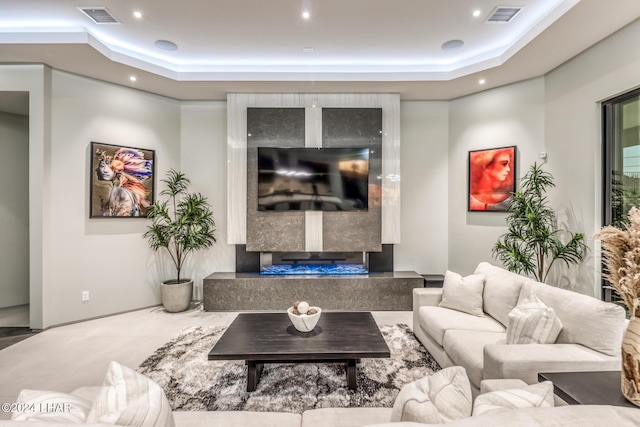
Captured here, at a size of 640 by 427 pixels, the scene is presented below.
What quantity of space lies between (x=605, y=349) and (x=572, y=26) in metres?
2.82

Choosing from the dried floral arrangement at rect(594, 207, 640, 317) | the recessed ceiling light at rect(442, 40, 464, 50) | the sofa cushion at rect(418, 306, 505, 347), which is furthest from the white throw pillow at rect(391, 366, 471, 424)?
the recessed ceiling light at rect(442, 40, 464, 50)

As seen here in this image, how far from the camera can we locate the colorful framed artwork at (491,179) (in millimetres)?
4266

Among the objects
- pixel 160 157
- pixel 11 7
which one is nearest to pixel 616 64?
pixel 160 157

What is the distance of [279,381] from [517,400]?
196cm

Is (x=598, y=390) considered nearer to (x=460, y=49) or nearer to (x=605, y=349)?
(x=605, y=349)

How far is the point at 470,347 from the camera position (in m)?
2.25

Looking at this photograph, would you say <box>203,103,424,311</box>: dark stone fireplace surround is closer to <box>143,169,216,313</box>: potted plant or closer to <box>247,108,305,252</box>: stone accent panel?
<box>247,108,305,252</box>: stone accent panel

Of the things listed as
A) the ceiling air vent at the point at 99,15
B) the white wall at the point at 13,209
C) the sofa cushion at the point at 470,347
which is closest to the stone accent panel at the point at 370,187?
the sofa cushion at the point at 470,347

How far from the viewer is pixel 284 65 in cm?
A: 421

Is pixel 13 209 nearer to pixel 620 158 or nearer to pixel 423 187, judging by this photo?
pixel 423 187

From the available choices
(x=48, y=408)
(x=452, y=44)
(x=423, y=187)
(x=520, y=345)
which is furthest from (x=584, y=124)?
(x=48, y=408)

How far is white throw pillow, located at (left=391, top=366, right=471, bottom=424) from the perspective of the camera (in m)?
0.95

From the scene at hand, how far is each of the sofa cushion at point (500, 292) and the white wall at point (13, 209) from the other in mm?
6194

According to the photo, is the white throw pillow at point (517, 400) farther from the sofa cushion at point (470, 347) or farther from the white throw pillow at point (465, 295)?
the white throw pillow at point (465, 295)
